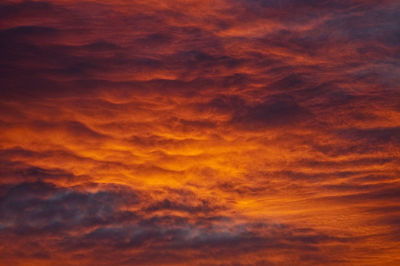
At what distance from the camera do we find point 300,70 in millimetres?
3525

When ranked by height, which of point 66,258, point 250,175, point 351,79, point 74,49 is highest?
point 74,49

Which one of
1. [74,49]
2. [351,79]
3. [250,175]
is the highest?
[74,49]

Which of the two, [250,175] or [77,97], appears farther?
[250,175]

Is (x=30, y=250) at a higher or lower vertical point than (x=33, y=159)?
lower

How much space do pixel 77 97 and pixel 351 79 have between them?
2.15 meters

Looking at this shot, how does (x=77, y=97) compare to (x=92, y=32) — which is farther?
(x=77, y=97)

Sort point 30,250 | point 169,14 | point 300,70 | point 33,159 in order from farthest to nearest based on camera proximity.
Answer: point 30,250 < point 33,159 < point 300,70 < point 169,14

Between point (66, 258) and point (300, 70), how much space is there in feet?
9.82

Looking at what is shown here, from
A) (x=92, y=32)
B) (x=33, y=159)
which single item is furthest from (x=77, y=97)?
(x=33, y=159)

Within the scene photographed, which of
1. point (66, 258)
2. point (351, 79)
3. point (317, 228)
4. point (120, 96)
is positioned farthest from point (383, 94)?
point (66, 258)

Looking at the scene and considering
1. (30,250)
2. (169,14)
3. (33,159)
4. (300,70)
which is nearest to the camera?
(169,14)

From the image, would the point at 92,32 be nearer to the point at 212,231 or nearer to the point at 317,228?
the point at 212,231

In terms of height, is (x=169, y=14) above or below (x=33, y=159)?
above

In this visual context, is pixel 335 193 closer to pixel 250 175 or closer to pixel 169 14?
pixel 250 175
